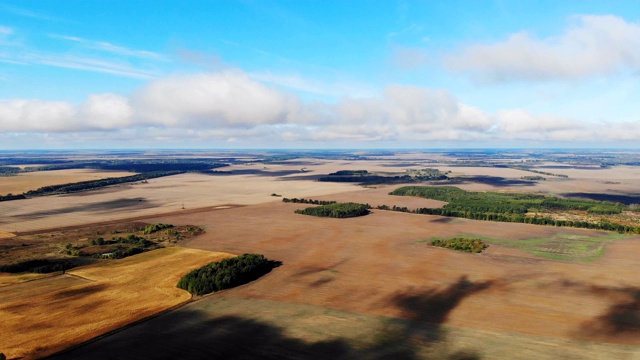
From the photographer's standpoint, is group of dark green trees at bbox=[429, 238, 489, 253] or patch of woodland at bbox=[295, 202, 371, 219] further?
patch of woodland at bbox=[295, 202, 371, 219]

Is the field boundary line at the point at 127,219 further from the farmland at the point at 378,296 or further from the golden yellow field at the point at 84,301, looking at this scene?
the golden yellow field at the point at 84,301

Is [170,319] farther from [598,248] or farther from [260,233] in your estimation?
[598,248]

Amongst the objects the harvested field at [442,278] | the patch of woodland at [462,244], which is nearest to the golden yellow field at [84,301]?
the harvested field at [442,278]

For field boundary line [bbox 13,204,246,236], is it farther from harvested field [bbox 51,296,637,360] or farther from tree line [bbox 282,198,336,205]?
harvested field [bbox 51,296,637,360]

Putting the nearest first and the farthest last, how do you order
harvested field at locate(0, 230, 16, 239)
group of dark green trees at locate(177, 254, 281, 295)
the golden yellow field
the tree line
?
the golden yellow field < group of dark green trees at locate(177, 254, 281, 295) < harvested field at locate(0, 230, 16, 239) < the tree line

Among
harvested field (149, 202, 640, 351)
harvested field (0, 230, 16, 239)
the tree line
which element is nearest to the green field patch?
harvested field (149, 202, 640, 351)
